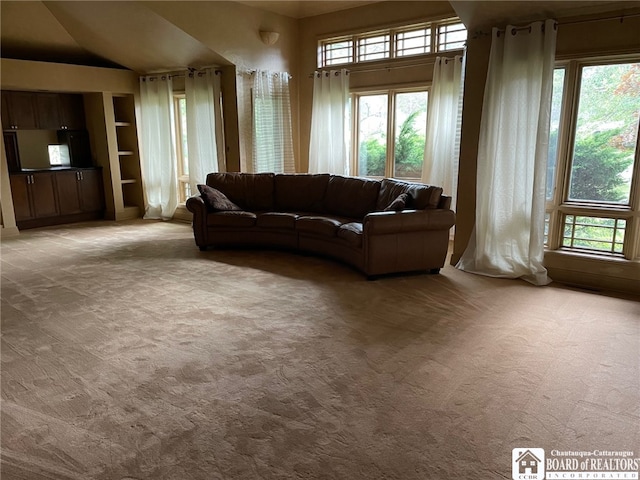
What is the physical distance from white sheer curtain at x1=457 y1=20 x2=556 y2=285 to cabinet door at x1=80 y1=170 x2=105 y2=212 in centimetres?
636

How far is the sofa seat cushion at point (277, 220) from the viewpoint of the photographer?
526cm

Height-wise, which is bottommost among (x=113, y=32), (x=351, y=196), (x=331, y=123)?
(x=351, y=196)

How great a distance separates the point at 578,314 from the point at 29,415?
3.74 m

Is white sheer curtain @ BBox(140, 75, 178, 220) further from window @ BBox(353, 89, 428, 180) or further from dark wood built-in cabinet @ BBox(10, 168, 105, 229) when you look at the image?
window @ BBox(353, 89, 428, 180)

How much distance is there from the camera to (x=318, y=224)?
4.97 metres

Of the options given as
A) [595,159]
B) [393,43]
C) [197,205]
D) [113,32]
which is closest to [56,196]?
[113,32]

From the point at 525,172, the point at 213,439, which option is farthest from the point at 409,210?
the point at 213,439

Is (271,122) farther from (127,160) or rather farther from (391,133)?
(127,160)

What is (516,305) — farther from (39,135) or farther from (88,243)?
(39,135)

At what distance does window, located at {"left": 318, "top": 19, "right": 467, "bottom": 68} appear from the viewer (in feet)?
18.6

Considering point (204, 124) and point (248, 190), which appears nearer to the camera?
point (248, 190)

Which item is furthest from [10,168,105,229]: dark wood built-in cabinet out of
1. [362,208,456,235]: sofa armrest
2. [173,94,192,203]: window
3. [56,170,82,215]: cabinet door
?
[362,208,456,235]: sofa armrest

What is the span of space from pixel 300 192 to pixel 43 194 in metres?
4.34

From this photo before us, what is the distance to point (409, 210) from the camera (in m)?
4.56
